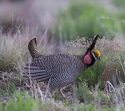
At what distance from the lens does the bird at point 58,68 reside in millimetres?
6852

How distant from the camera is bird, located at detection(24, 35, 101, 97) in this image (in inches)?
270

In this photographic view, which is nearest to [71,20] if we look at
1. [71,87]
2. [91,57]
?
[71,87]

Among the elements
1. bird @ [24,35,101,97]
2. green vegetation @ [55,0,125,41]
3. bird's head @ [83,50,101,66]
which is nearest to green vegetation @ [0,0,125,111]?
bird @ [24,35,101,97]

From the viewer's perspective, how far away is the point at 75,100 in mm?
6562

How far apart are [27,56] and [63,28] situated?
14.5ft

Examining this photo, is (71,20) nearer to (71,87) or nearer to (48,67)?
(71,87)

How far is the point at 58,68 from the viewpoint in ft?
22.5

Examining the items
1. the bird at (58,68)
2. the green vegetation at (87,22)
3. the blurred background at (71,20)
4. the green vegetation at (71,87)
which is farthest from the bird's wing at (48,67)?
the green vegetation at (87,22)

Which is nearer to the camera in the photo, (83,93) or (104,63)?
(83,93)

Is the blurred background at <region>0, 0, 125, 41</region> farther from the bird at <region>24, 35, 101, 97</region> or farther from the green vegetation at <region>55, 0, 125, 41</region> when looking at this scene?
the bird at <region>24, 35, 101, 97</region>

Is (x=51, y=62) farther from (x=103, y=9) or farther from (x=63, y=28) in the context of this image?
(x=103, y=9)

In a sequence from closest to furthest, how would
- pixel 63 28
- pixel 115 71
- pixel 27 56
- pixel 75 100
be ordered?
pixel 75 100
pixel 115 71
pixel 27 56
pixel 63 28

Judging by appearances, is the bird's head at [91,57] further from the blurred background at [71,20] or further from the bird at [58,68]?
the blurred background at [71,20]

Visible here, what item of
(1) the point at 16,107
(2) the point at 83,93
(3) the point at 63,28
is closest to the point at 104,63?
(2) the point at 83,93
